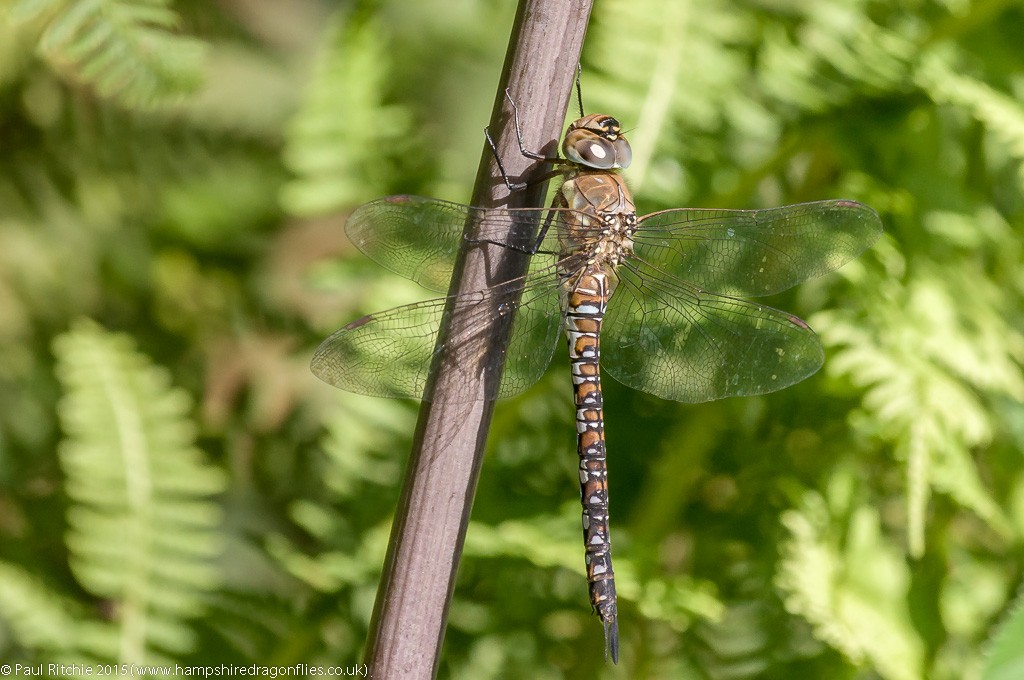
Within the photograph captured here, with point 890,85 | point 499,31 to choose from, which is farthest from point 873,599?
point 499,31

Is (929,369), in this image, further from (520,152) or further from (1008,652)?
(520,152)

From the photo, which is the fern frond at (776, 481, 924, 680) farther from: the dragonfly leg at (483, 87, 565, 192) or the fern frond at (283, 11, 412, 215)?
the fern frond at (283, 11, 412, 215)

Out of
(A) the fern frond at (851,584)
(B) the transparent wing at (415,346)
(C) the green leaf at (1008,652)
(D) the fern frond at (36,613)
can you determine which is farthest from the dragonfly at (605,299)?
(D) the fern frond at (36,613)

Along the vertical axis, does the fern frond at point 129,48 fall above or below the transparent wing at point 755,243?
above

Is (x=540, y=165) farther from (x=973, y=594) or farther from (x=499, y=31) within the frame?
(x=499, y=31)

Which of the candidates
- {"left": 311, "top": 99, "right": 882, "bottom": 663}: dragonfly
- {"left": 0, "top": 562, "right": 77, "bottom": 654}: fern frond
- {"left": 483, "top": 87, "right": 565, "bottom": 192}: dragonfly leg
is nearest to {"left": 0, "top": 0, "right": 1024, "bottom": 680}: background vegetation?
{"left": 0, "top": 562, "right": 77, "bottom": 654}: fern frond

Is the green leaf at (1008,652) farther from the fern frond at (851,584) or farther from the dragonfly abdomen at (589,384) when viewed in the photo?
the dragonfly abdomen at (589,384)
